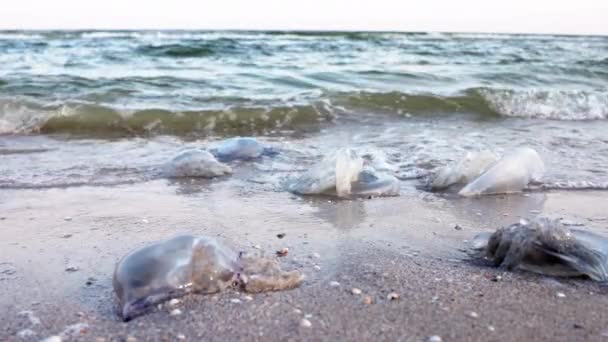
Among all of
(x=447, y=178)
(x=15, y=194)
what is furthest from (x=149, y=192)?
(x=447, y=178)

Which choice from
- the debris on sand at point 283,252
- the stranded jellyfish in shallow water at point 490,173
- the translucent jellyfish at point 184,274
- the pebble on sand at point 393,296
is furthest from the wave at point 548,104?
the translucent jellyfish at point 184,274

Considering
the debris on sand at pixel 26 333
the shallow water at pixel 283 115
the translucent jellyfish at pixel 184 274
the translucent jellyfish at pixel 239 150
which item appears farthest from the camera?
the translucent jellyfish at pixel 239 150

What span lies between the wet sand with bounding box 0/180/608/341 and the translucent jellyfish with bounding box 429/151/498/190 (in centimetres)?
18

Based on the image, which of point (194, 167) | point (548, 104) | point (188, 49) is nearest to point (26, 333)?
point (194, 167)

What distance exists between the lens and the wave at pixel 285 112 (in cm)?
541

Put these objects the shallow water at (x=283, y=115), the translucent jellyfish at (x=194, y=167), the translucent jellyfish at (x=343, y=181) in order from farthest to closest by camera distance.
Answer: the shallow water at (x=283, y=115), the translucent jellyfish at (x=194, y=167), the translucent jellyfish at (x=343, y=181)

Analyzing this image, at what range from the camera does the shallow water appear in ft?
12.8

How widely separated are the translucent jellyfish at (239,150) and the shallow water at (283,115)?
0.13 metres

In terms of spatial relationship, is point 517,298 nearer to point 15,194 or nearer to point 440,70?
point 15,194

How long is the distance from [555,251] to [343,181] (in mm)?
1276

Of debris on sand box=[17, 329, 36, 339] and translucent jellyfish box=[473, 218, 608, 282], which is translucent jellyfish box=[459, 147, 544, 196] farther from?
debris on sand box=[17, 329, 36, 339]

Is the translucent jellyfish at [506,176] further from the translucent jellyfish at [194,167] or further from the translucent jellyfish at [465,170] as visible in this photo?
the translucent jellyfish at [194,167]

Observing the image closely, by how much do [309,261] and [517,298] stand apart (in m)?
0.69

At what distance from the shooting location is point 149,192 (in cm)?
319
